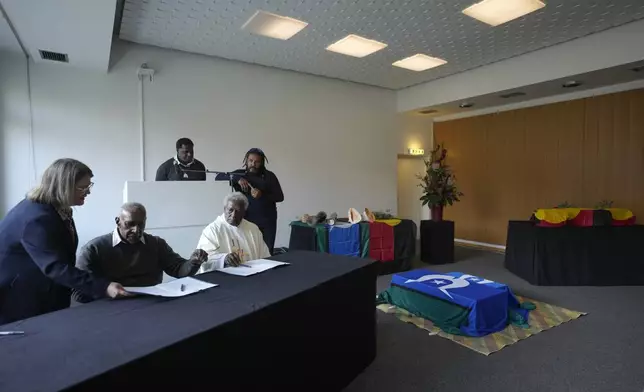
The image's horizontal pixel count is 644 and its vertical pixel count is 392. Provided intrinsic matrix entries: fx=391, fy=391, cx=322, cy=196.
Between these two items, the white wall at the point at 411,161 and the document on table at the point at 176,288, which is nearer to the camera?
the document on table at the point at 176,288

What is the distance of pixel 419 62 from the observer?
592 cm

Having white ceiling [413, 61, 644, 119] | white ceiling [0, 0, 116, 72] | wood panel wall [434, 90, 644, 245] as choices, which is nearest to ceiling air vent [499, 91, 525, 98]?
white ceiling [413, 61, 644, 119]

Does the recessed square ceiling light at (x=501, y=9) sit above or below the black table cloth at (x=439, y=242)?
above

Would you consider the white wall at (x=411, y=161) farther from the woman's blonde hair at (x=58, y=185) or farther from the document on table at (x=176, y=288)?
the woman's blonde hair at (x=58, y=185)

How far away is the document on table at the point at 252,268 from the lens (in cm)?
211

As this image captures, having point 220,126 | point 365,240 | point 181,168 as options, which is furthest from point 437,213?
point 181,168

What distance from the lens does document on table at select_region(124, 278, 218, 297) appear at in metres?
1.65

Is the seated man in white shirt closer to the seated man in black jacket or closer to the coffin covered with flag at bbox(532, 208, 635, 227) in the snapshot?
the seated man in black jacket

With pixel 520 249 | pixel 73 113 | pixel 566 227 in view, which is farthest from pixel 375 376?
pixel 73 113

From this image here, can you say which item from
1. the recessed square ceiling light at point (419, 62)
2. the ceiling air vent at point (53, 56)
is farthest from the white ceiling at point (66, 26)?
the recessed square ceiling light at point (419, 62)

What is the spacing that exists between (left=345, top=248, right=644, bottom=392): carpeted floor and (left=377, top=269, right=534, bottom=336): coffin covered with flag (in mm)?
221

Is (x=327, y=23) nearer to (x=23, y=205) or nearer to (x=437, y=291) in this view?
(x=437, y=291)

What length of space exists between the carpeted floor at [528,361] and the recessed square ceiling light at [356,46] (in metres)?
3.32

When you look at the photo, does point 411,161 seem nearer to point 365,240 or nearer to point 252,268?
point 365,240
